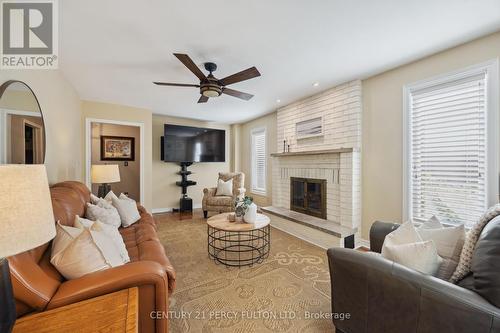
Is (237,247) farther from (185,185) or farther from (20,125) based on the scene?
(185,185)

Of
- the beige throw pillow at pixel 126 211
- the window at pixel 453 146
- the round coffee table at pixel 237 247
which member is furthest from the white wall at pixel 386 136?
the beige throw pillow at pixel 126 211

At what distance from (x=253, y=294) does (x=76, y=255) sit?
1.44m

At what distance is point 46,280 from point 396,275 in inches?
71.9

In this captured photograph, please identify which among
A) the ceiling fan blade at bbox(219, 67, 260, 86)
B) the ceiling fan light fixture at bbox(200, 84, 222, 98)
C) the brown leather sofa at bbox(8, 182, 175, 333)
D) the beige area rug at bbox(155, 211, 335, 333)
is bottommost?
the beige area rug at bbox(155, 211, 335, 333)

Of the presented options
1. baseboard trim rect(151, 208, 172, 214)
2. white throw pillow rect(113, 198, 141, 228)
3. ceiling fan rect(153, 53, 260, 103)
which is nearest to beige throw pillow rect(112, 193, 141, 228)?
white throw pillow rect(113, 198, 141, 228)

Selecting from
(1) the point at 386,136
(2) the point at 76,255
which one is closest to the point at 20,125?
(2) the point at 76,255

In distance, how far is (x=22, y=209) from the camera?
648 mm

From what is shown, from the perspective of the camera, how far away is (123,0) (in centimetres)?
157

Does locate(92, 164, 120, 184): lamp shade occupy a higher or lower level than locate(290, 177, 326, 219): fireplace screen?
higher

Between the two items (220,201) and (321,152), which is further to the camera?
(220,201)

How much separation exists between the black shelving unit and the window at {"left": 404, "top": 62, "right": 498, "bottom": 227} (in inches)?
169

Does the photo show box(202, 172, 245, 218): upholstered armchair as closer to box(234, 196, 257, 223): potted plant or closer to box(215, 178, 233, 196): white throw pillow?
box(215, 178, 233, 196): white throw pillow

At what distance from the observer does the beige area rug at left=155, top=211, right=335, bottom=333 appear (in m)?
1.62

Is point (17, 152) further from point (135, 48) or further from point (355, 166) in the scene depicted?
point (355, 166)
